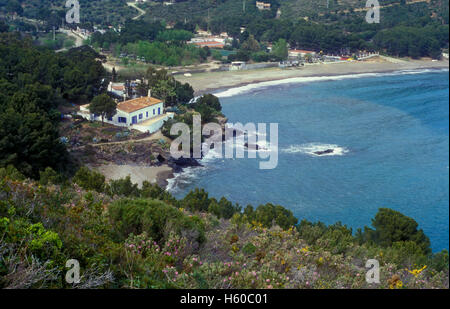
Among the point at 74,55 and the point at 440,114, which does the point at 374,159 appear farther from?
the point at 74,55

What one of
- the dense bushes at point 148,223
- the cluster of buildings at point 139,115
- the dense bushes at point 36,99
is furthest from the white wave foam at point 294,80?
the dense bushes at point 148,223

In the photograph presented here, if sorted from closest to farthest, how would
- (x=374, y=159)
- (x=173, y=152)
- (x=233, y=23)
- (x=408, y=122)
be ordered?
(x=173, y=152)
(x=374, y=159)
(x=408, y=122)
(x=233, y=23)

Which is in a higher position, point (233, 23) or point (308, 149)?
point (233, 23)

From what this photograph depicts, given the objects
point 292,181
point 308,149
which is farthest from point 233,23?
point 292,181

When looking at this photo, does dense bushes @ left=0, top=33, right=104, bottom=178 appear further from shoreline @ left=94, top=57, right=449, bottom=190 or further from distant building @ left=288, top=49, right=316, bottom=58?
distant building @ left=288, top=49, right=316, bottom=58
